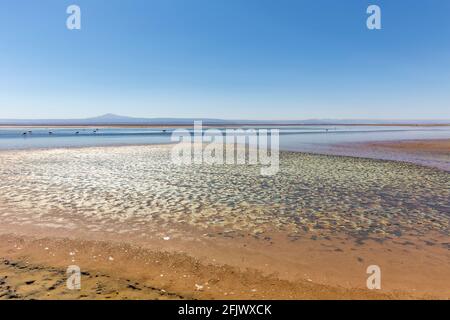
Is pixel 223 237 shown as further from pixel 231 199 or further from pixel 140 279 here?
pixel 231 199

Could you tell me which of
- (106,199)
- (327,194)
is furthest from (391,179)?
(106,199)

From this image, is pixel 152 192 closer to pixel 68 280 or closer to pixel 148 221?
pixel 148 221

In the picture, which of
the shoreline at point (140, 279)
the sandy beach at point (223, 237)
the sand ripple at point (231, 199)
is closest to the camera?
the shoreline at point (140, 279)

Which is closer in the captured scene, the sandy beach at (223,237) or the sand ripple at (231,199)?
the sandy beach at (223,237)

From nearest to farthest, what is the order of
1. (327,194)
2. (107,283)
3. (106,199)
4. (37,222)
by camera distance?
1. (107,283)
2. (37,222)
3. (106,199)
4. (327,194)

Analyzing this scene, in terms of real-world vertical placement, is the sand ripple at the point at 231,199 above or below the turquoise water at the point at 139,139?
below

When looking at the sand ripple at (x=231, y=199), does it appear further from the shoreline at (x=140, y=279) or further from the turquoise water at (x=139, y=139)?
the turquoise water at (x=139, y=139)

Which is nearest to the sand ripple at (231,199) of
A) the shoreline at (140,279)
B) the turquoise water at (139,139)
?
the shoreline at (140,279)

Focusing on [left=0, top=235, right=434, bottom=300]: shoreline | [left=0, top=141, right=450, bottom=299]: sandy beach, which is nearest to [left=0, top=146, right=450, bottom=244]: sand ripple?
[left=0, top=141, right=450, bottom=299]: sandy beach

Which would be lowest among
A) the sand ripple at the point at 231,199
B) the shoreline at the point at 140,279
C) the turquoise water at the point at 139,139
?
the shoreline at the point at 140,279
